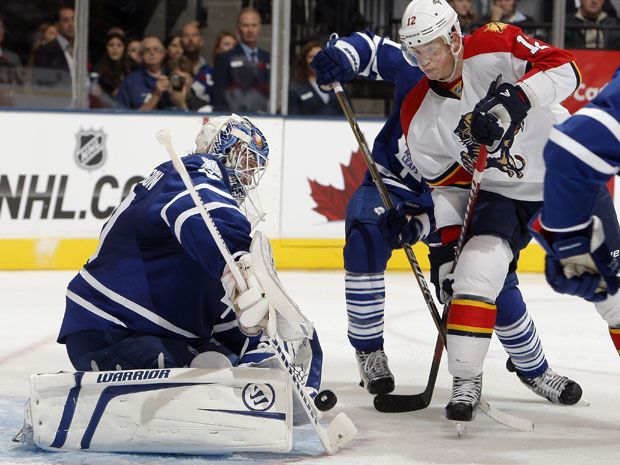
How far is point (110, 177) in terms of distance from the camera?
221 inches

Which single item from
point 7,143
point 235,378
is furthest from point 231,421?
point 7,143

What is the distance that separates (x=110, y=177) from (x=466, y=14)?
6.27 ft

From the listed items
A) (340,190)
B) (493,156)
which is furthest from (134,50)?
(493,156)

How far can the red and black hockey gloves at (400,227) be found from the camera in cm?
309

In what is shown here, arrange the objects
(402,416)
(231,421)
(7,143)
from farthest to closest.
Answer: (7,143)
(402,416)
(231,421)

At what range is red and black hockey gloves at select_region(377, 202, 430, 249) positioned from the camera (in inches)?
122

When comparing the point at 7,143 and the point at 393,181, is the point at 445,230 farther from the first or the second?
the point at 7,143

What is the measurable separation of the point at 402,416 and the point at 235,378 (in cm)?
69

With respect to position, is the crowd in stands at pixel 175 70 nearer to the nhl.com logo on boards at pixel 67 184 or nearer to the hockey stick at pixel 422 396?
the nhl.com logo on boards at pixel 67 184

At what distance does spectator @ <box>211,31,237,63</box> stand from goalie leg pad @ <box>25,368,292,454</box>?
3.72 meters

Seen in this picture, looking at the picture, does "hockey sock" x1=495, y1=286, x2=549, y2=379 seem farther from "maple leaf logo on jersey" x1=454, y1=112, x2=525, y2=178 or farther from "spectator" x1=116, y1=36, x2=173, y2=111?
"spectator" x1=116, y1=36, x2=173, y2=111

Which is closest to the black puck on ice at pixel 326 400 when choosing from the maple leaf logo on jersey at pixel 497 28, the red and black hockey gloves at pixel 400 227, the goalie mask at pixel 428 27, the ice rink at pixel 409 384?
the ice rink at pixel 409 384

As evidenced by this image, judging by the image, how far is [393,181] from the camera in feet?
11.0

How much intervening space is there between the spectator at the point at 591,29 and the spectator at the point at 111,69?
2.19 metres
